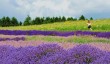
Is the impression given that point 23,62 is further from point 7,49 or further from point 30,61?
point 7,49

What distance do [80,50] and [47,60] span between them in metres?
0.76

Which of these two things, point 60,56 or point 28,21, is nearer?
point 60,56

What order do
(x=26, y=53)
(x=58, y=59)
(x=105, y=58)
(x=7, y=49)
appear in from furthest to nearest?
(x=7, y=49), (x=26, y=53), (x=58, y=59), (x=105, y=58)

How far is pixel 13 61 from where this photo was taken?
9102mm

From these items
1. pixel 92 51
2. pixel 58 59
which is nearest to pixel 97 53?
pixel 92 51

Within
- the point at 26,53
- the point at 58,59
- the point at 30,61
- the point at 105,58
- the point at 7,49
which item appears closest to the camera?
A: the point at 105,58

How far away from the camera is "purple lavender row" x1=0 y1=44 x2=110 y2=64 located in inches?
315

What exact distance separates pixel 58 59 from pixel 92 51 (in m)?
0.83

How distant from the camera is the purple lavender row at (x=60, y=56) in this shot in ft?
26.2

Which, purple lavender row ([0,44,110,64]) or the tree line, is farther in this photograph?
the tree line

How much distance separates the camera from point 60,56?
8297 mm

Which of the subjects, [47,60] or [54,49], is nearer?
[47,60]

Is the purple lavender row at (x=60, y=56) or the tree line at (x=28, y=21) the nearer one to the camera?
the purple lavender row at (x=60, y=56)

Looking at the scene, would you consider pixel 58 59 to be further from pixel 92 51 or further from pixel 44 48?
pixel 44 48
